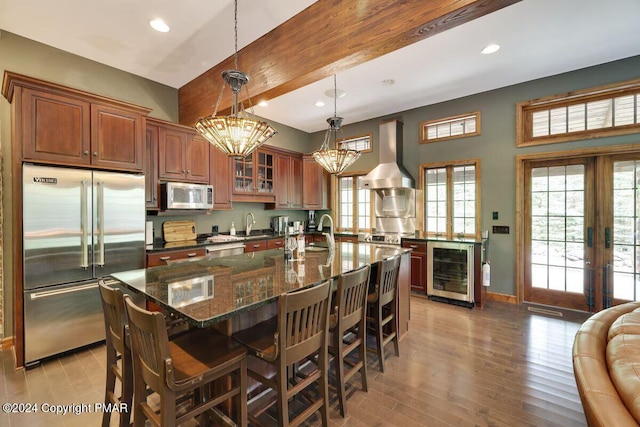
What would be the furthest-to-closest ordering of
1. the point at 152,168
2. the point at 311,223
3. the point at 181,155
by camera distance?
the point at 311,223, the point at 181,155, the point at 152,168

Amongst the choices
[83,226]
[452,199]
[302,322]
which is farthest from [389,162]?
[83,226]

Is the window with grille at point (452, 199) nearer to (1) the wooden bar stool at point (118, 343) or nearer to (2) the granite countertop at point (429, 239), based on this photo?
(2) the granite countertop at point (429, 239)

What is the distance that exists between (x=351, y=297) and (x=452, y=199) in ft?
11.6

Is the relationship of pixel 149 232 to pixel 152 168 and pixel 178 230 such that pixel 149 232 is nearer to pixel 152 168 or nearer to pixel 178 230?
pixel 178 230

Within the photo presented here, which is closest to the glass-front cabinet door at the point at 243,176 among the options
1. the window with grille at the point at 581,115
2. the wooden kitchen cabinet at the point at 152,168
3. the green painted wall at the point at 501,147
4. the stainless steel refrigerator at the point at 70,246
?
the wooden kitchen cabinet at the point at 152,168

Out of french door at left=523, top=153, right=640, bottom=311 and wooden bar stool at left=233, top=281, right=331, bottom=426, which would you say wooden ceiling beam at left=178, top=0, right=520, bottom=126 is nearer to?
wooden bar stool at left=233, top=281, right=331, bottom=426

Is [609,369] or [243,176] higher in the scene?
[243,176]

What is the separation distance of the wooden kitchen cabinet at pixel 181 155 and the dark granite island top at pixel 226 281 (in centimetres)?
186

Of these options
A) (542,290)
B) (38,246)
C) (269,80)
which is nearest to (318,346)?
(269,80)

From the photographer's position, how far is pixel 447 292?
13.9 feet

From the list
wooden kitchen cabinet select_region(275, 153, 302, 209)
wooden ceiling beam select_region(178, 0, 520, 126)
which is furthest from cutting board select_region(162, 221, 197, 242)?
wooden ceiling beam select_region(178, 0, 520, 126)

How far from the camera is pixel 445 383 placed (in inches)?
89.4

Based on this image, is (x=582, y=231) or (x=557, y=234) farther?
(x=557, y=234)

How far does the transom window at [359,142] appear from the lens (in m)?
5.78
